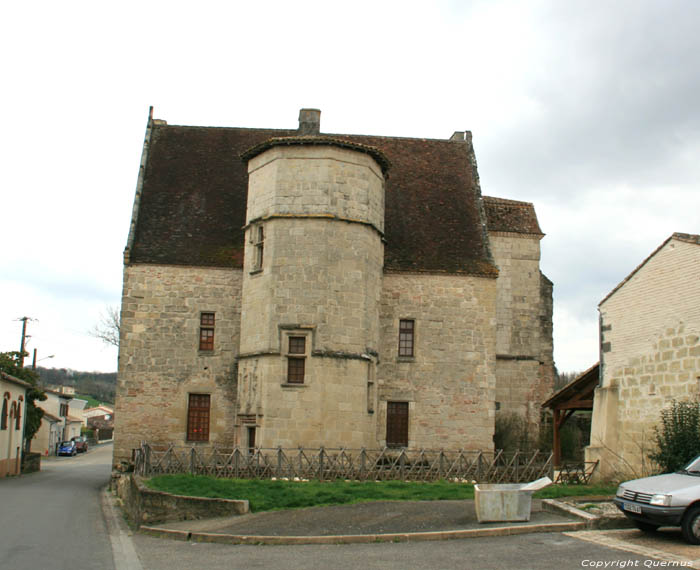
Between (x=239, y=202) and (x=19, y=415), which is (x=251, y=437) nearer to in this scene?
(x=239, y=202)

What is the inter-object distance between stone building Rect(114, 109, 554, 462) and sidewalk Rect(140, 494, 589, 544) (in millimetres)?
7980

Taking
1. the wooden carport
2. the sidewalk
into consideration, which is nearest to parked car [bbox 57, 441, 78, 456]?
the wooden carport

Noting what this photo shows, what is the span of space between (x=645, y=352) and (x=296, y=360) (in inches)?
419

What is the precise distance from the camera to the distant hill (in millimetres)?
146375

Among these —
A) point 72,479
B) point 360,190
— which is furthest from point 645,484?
point 72,479

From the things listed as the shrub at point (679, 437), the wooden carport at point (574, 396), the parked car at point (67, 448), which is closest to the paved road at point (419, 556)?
the shrub at point (679, 437)

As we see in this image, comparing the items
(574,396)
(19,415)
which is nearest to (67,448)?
(19,415)

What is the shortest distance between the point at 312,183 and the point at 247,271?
12.4ft

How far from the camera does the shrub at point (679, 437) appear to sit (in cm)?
1570

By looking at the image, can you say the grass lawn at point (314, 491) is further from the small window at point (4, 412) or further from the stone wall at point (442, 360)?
the small window at point (4, 412)

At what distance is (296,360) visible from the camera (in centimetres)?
2433

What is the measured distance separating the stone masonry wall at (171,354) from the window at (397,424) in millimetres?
5496

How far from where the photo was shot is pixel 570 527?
41.1 feet

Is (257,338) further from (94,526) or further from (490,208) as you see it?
(490,208)
